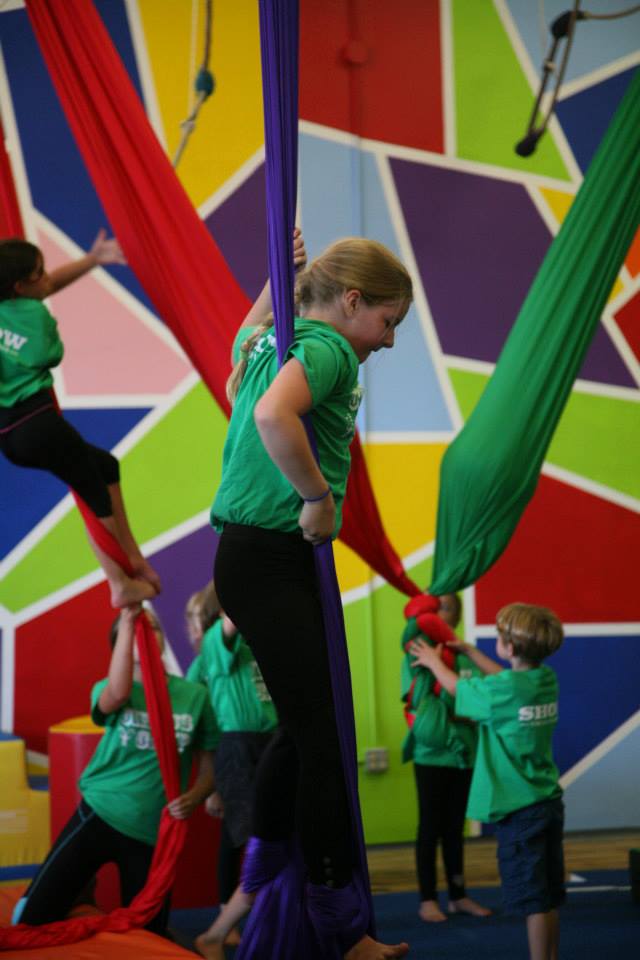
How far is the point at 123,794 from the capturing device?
8.29ft

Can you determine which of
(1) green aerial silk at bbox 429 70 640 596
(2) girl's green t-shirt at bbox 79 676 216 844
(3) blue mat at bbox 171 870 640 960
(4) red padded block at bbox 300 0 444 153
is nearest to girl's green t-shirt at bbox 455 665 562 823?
(1) green aerial silk at bbox 429 70 640 596

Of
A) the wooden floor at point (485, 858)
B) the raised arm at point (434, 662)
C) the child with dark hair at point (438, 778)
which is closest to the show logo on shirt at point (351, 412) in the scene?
the raised arm at point (434, 662)

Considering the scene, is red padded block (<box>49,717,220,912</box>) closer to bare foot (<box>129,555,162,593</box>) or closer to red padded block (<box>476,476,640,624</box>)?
bare foot (<box>129,555,162,593</box>)

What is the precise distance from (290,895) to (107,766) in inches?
40.6

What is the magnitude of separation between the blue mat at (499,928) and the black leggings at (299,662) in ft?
4.81

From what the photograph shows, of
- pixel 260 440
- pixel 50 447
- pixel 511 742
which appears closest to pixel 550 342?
pixel 511 742

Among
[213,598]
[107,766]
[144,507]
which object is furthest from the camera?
[144,507]

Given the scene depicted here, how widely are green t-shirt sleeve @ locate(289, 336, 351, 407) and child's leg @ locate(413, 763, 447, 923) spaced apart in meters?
1.97

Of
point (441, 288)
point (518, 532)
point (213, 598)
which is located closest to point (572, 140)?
point (441, 288)

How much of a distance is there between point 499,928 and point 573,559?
1.89m

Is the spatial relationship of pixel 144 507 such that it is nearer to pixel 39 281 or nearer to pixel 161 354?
pixel 161 354

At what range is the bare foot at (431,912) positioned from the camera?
3.14m

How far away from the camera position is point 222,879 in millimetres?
3000

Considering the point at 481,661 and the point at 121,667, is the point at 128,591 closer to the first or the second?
the point at 121,667
